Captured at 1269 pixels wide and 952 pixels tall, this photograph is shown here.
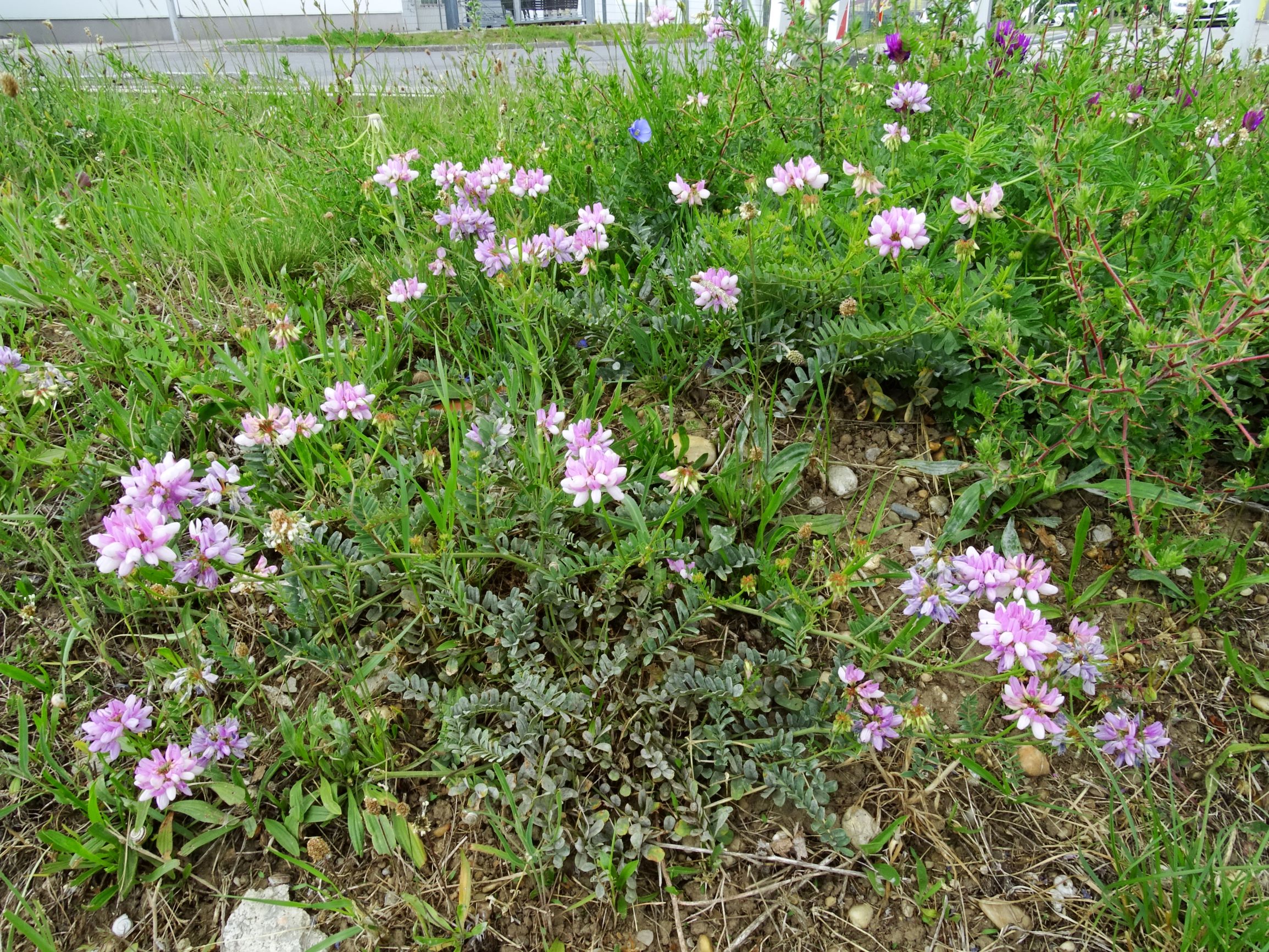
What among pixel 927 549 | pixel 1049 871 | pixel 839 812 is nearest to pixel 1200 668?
pixel 1049 871

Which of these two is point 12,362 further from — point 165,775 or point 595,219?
point 595,219

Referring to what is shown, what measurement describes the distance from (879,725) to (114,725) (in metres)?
1.59

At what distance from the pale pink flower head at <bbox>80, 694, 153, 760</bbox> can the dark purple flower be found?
3.09m

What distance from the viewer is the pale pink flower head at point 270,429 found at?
178 centimetres

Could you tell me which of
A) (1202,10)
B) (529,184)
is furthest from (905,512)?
(1202,10)

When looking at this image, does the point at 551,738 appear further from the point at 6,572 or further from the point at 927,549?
the point at 6,572

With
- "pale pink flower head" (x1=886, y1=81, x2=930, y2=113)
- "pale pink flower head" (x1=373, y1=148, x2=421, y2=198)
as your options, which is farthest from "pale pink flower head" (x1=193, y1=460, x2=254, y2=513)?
"pale pink flower head" (x1=886, y1=81, x2=930, y2=113)

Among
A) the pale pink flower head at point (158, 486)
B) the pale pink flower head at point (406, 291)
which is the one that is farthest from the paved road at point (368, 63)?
the pale pink flower head at point (158, 486)

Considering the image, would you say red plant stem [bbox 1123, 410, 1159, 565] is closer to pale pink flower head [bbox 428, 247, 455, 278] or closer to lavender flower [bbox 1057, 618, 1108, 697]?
lavender flower [bbox 1057, 618, 1108, 697]

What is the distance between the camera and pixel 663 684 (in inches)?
66.6

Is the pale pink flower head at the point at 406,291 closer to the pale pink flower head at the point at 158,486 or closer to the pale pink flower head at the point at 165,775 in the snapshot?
the pale pink flower head at the point at 158,486

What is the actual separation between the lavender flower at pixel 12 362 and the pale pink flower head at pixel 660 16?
2.46 m

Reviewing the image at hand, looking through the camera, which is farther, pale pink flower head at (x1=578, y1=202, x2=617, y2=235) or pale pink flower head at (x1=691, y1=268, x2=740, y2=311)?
pale pink flower head at (x1=578, y1=202, x2=617, y2=235)

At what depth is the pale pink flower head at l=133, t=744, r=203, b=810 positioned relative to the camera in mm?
1531
